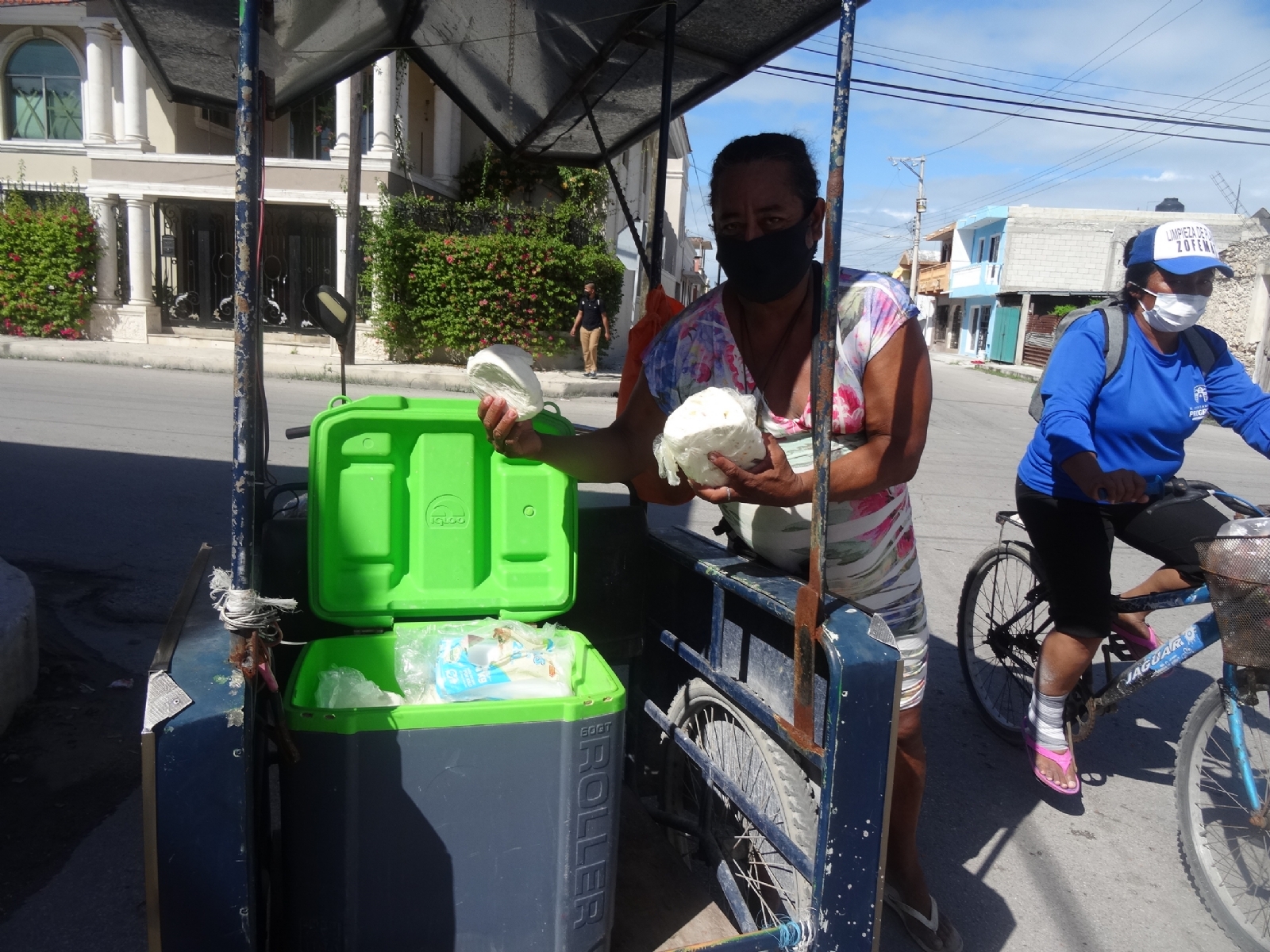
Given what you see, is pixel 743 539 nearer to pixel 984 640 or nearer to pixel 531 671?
pixel 531 671

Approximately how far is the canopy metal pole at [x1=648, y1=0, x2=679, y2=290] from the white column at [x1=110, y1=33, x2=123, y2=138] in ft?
63.1

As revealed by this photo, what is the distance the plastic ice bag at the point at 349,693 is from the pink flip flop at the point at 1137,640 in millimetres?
2490

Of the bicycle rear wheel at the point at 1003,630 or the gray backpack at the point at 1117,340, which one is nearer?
the gray backpack at the point at 1117,340

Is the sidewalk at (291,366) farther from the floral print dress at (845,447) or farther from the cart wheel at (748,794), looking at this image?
the floral print dress at (845,447)

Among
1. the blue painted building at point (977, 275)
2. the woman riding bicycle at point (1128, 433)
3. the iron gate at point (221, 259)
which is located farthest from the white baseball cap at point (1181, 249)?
the blue painted building at point (977, 275)

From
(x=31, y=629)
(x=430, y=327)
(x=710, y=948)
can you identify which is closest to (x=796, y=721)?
(x=710, y=948)

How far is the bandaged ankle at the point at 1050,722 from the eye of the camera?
317 cm

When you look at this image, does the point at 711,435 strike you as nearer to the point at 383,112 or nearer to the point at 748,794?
the point at 748,794

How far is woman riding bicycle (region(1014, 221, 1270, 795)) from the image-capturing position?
2854mm

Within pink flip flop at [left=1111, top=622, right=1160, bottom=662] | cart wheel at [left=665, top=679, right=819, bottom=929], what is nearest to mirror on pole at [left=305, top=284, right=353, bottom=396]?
cart wheel at [left=665, top=679, right=819, bottom=929]

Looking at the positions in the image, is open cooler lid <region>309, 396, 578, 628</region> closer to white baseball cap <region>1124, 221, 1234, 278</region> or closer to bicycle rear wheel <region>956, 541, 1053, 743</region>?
white baseball cap <region>1124, 221, 1234, 278</region>

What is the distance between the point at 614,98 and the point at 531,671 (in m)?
2.33

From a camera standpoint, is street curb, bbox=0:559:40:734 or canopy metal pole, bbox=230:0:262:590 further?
street curb, bbox=0:559:40:734

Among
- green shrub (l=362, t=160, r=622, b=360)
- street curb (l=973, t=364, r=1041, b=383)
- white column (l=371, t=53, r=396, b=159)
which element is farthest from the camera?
street curb (l=973, t=364, r=1041, b=383)
